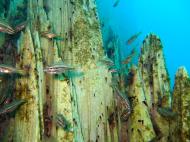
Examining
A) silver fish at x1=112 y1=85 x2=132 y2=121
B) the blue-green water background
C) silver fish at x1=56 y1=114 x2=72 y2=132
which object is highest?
the blue-green water background

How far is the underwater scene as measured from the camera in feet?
22.1

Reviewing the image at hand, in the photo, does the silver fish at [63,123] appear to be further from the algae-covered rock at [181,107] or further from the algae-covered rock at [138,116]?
the algae-covered rock at [181,107]

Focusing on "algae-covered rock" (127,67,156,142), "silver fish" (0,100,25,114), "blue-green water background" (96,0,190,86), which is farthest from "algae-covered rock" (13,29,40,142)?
"blue-green water background" (96,0,190,86)

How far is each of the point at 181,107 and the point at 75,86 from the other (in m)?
2.61

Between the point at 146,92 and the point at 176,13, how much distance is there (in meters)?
75.8

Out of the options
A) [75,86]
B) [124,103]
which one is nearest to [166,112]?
[124,103]

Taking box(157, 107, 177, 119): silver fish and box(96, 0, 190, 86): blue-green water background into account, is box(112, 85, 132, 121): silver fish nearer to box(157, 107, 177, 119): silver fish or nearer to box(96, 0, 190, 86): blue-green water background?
box(157, 107, 177, 119): silver fish

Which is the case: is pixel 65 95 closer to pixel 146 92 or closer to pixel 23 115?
pixel 23 115

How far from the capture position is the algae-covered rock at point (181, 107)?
23.7 ft

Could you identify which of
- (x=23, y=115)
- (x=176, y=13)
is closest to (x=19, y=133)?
(x=23, y=115)

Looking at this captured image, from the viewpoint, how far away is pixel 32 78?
22.2ft

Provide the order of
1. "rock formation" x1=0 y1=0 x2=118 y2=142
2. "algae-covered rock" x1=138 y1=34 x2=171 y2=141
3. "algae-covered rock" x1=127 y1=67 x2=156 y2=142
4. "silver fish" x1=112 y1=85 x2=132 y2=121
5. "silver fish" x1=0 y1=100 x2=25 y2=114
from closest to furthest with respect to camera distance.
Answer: "silver fish" x1=0 y1=100 x2=25 y2=114
"rock formation" x1=0 y1=0 x2=118 y2=142
"silver fish" x1=112 y1=85 x2=132 y2=121
"algae-covered rock" x1=127 y1=67 x2=156 y2=142
"algae-covered rock" x1=138 y1=34 x2=171 y2=141

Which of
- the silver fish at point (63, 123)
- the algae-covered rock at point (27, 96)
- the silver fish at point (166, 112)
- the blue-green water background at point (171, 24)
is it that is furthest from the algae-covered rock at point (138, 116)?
the blue-green water background at point (171, 24)

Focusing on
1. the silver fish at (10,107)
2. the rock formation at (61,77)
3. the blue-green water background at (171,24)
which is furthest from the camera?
the blue-green water background at (171,24)
